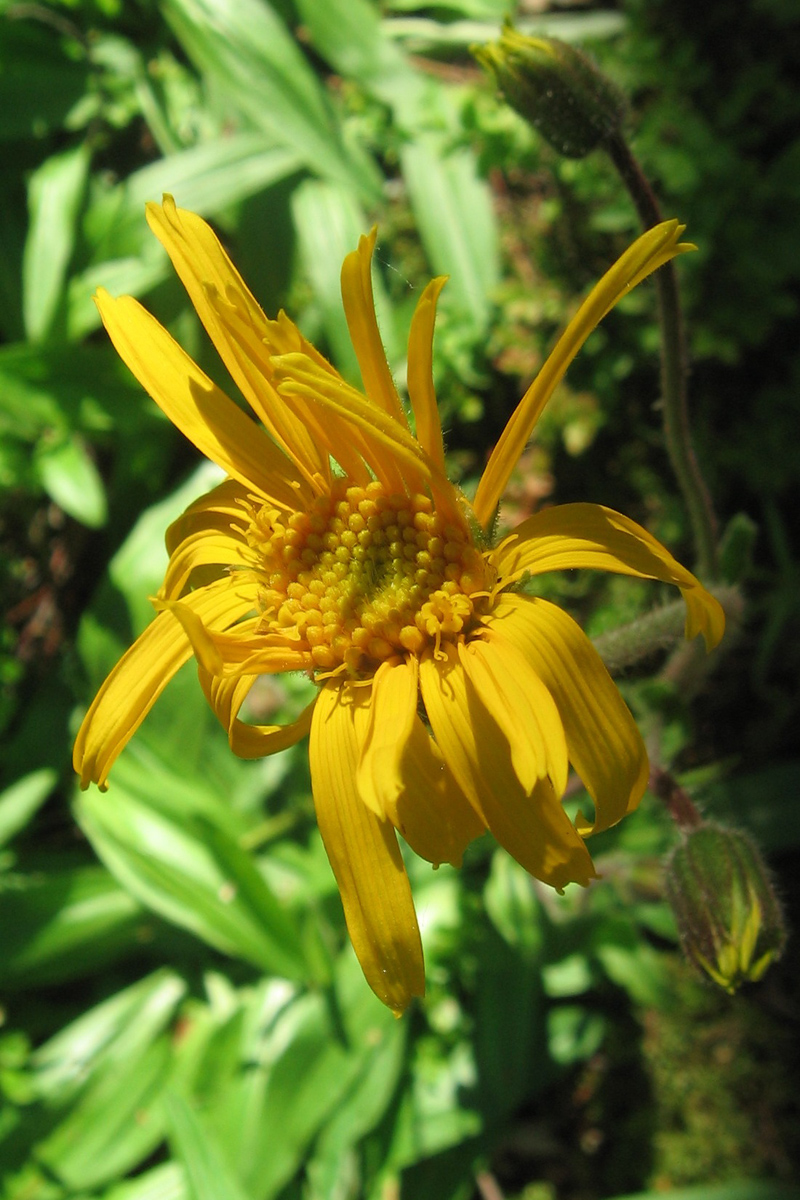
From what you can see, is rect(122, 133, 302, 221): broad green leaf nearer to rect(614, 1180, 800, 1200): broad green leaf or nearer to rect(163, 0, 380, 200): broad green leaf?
rect(163, 0, 380, 200): broad green leaf

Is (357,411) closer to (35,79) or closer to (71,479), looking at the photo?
(71,479)

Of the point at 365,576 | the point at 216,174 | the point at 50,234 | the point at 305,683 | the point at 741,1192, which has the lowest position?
the point at 741,1192

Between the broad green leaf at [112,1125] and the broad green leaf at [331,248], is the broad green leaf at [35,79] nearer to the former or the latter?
the broad green leaf at [331,248]

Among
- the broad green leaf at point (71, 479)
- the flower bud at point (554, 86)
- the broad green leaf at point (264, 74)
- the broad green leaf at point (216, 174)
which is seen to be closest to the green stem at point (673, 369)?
the flower bud at point (554, 86)

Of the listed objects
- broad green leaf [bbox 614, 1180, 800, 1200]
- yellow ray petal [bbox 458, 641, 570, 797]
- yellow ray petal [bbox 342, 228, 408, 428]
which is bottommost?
broad green leaf [bbox 614, 1180, 800, 1200]

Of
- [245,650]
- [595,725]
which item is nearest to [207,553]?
[245,650]

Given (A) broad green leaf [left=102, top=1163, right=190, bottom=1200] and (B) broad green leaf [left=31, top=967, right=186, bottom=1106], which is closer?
(A) broad green leaf [left=102, top=1163, right=190, bottom=1200]

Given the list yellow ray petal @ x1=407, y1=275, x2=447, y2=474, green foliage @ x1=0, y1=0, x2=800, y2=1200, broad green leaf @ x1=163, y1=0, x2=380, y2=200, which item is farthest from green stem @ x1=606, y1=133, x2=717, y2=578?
broad green leaf @ x1=163, y1=0, x2=380, y2=200
